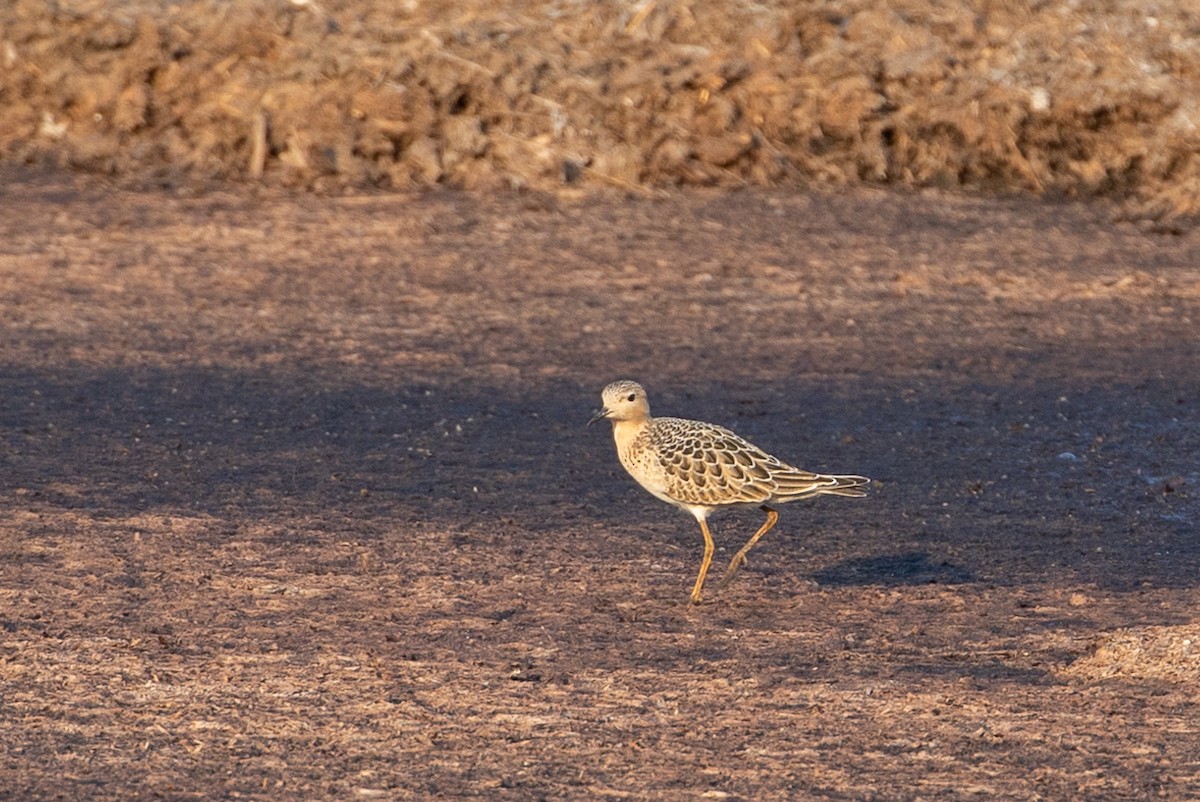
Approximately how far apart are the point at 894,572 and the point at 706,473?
122 cm

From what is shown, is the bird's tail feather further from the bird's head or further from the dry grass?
the dry grass

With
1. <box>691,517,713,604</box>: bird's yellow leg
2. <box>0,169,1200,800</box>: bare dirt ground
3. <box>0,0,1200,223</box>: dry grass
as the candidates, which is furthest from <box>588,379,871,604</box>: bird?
<box>0,0,1200,223</box>: dry grass

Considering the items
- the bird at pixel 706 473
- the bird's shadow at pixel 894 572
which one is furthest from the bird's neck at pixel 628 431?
the bird's shadow at pixel 894 572

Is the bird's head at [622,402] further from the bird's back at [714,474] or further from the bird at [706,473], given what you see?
the bird's back at [714,474]

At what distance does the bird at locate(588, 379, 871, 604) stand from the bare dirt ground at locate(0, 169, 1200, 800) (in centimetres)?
44

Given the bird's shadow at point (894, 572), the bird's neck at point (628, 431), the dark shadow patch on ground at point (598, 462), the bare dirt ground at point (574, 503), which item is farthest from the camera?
the dark shadow patch on ground at point (598, 462)

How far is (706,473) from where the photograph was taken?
783 centimetres

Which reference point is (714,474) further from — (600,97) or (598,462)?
(600,97)

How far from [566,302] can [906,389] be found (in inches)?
116

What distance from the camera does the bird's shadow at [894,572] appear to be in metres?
8.32

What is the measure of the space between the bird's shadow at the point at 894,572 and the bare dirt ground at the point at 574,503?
3 cm

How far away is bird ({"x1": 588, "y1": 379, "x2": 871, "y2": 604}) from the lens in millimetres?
7844

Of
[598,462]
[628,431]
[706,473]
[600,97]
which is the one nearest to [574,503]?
[598,462]

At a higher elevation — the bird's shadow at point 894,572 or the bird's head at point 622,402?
the bird's head at point 622,402
